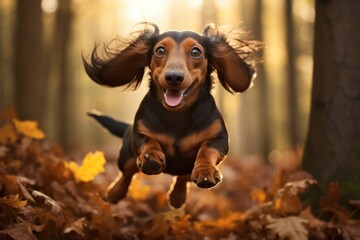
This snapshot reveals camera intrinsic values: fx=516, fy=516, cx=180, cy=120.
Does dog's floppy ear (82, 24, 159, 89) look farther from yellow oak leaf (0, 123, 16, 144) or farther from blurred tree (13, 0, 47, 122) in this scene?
blurred tree (13, 0, 47, 122)

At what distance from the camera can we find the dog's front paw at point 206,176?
322 cm

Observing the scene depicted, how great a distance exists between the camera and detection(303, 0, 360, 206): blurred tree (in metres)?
5.00

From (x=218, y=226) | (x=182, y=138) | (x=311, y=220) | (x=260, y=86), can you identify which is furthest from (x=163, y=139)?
(x=260, y=86)

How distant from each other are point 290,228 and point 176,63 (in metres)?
1.67

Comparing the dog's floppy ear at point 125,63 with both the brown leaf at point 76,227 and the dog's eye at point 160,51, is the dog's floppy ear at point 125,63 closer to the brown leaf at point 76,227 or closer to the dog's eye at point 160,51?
the dog's eye at point 160,51

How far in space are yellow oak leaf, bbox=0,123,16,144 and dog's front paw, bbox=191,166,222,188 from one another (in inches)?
109

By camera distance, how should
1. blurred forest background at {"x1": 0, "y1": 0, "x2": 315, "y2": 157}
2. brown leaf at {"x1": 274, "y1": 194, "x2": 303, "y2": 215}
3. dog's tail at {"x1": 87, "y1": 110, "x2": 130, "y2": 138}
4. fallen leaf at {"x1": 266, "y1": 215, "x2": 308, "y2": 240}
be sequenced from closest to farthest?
fallen leaf at {"x1": 266, "y1": 215, "x2": 308, "y2": 240} < brown leaf at {"x1": 274, "y1": 194, "x2": 303, "y2": 215} < dog's tail at {"x1": 87, "y1": 110, "x2": 130, "y2": 138} < blurred forest background at {"x1": 0, "y1": 0, "x2": 315, "y2": 157}

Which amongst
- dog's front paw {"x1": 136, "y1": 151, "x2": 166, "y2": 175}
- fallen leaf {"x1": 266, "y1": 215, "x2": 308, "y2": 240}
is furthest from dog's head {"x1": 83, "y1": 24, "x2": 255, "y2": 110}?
fallen leaf {"x1": 266, "y1": 215, "x2": 308, "y2": 240}

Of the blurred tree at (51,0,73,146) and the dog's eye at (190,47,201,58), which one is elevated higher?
the dog's eye at (190,47,201,58)

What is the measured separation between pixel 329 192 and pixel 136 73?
83.8 inches

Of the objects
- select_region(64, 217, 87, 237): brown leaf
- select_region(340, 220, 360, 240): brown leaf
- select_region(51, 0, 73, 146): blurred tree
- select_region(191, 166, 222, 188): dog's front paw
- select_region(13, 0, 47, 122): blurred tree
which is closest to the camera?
select_region(191, 166, 222, 188): dog's front paw

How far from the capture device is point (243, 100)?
84.2ft

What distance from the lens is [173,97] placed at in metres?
3.38

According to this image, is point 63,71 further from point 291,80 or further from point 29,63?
point 29,63
